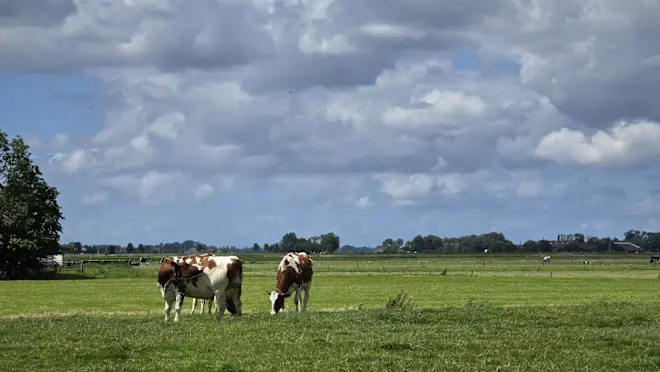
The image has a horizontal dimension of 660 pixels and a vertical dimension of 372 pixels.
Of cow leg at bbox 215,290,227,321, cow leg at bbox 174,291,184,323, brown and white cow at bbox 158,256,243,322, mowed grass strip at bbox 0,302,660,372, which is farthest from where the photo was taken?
brown and white cow at bbox 158,256,243,322

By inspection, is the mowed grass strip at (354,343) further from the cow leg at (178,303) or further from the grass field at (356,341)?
the cow leg at (178,303)

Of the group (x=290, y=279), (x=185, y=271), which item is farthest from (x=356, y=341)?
(x=290, y=279)

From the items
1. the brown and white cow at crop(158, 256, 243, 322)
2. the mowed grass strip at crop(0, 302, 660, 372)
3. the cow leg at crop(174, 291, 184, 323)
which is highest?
the brown and white cow at crop(158, 256, 243, 322)

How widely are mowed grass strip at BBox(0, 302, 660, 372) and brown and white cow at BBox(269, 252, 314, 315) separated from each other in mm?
5315

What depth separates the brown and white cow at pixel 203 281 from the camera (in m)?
32.6

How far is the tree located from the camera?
93438 mm

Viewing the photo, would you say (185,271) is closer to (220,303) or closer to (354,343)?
(220,303)

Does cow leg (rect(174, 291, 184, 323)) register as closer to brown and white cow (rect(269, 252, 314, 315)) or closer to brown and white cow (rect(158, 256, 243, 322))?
brown and white cow (rect(158, 256, 243, 322))

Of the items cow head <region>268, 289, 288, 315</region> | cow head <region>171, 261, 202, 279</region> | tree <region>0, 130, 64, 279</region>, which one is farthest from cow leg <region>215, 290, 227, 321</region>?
tree <region>0, 130, 64, 279</region>

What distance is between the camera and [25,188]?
9675 centimetres

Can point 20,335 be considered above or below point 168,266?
below

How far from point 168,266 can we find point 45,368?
1325 centimetres

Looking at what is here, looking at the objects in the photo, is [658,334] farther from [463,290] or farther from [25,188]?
[25,188]

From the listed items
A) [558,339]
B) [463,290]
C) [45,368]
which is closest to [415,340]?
[558,339]
